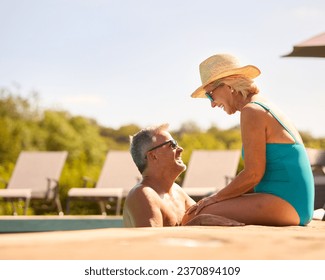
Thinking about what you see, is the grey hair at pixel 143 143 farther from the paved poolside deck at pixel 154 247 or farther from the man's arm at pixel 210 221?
the paved poolside deck at pixel 154 247

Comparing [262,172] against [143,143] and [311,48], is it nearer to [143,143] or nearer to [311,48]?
[143,143]

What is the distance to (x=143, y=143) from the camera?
297 cm

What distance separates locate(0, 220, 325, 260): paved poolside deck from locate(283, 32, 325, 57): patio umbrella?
Result: 6.68 m

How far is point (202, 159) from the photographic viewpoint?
12.9 metres

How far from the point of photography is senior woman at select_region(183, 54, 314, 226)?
2.61 m

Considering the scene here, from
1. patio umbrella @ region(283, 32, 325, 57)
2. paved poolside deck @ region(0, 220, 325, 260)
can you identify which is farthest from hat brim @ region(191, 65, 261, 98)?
patio umbrella @ region(283, 32, 325, 57)

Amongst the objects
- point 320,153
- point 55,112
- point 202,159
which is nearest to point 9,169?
point 202,159

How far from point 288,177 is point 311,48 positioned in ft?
17.8

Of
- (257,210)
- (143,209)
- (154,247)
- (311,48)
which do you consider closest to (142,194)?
(143,209)

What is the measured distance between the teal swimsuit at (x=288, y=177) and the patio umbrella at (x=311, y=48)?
5.09 metres

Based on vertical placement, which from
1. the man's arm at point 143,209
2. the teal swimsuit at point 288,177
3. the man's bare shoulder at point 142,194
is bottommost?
the man's arm at point 143,209

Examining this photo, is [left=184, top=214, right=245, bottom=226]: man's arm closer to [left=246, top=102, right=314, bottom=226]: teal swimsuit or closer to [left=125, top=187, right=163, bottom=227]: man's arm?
[left=125, top=187, right=163, bottom=227]: man's arm

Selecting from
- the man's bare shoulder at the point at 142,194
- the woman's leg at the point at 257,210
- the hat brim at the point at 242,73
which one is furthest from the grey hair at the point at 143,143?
the woman's leg at the point at 257,210

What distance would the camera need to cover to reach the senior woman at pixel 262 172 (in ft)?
8.57
